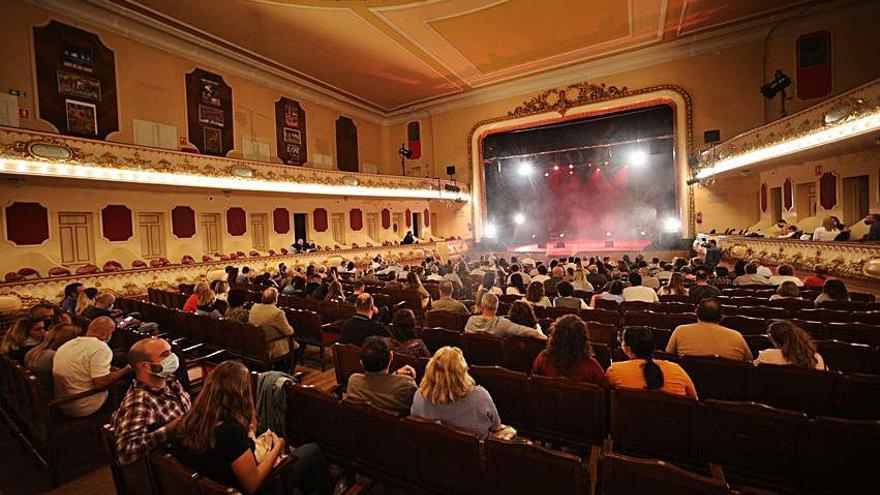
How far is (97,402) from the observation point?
305 centimetres

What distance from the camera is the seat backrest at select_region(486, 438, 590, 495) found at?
1.56 metres

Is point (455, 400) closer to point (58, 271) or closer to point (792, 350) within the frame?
point (792, 350)

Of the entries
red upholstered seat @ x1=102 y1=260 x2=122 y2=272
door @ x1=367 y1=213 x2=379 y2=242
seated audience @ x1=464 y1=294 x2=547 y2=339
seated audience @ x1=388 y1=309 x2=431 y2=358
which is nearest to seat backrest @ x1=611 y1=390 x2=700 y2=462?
Answer: seated audience @ x1=464 y1=294 x2=547 y2=339

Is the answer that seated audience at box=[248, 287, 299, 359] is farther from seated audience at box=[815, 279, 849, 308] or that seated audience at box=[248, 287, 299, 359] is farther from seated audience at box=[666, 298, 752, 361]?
seated audience at box=[815, 279, 849, 308]

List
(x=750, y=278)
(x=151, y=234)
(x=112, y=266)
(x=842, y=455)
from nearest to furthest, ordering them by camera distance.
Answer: (x=842, y=455)
(x=750, y=278)
(x=112, y=266)
(x=151, y=234)

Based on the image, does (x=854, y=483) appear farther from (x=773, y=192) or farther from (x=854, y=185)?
(x=773, y=192)

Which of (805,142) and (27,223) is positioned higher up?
(805,142)

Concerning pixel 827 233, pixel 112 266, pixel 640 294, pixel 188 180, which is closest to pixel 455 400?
pixel 640 294

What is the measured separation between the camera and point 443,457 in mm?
1926

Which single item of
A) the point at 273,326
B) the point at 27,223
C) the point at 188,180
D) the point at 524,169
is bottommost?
the point at 273,326

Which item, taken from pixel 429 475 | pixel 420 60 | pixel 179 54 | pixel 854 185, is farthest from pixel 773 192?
pixel 179 54

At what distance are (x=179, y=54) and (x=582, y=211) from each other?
16.8 metres

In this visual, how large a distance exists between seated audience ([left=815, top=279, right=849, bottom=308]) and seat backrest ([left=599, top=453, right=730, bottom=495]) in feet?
15.4

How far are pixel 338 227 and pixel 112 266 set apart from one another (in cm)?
814
